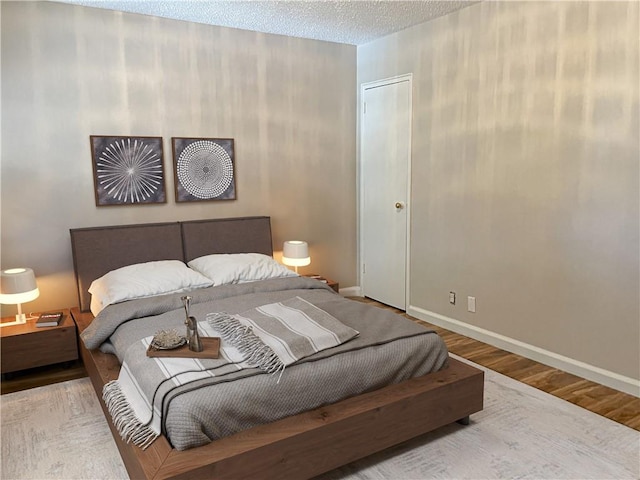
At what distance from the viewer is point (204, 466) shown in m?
1.77

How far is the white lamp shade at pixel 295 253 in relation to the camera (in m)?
4.20

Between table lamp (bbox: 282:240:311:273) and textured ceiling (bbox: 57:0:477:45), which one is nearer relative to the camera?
textured ceiling (bbox: 57:0:477:45)

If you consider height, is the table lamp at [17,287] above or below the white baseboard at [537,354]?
above

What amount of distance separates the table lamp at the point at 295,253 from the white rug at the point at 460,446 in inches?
75.1

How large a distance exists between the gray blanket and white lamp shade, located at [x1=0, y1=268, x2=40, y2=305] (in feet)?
1.91

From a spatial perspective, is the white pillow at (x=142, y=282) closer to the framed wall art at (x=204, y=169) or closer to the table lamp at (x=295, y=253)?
the framed wall art at (x=204, y=169)

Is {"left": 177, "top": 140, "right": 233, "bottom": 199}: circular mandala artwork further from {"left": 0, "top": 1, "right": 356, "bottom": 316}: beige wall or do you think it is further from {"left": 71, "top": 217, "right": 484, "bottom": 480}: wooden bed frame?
{"left": 71, "top": 217, "right": 484, "bottom": 480}: wooden bed frame

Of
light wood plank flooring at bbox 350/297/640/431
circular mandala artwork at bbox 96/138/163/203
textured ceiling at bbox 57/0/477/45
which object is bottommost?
light wood plank flooring at bbox 350/297/640/431

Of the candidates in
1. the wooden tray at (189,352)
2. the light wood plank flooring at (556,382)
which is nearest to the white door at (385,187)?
the light wood plank flooring at (556,382)

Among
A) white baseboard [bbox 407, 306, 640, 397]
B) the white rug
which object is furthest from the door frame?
the white rug

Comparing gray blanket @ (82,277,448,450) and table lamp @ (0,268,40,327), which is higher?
table lamp @ (0,268,40,327)

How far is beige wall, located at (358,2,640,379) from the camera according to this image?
2797mm

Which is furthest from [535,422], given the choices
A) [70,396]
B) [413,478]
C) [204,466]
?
[70,396]

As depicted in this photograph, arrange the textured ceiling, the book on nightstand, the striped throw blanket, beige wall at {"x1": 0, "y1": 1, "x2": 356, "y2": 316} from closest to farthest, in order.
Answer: the striped throw blanket < the book on nightstand < beige wall at {"x1": 0, "y1": 1, "x2": 356, "y2": 316} < the textured ceiling
